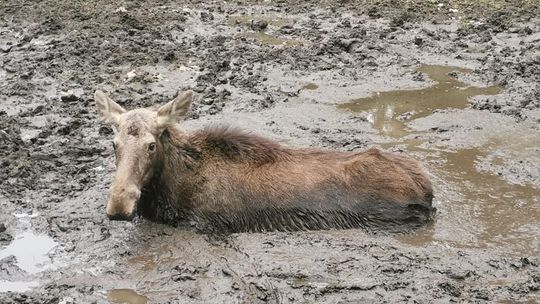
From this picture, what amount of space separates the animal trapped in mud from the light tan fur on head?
0.04 feet

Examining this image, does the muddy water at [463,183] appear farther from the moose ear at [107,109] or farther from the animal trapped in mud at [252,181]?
the moose ear at [107,109]

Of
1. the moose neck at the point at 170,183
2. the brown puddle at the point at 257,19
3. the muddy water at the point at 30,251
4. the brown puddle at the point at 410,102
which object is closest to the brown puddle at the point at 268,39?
the brown puddle at the point at 257,19

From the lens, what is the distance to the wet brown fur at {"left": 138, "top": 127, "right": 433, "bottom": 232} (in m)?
7.54

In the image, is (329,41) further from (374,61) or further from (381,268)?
(381,268)

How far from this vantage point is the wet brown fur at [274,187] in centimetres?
754

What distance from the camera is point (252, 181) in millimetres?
7785

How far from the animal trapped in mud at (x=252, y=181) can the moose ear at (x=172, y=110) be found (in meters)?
0.01

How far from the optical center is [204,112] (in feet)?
35.8

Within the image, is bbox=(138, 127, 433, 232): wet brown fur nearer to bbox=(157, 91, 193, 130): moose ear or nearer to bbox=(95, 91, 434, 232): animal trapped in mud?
bbox=(95, 91, 434, 232): animal trapped in mud

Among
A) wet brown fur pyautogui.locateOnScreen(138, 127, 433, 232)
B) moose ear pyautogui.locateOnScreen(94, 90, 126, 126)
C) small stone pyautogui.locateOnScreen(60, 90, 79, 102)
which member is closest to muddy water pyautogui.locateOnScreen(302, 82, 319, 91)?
small stone pyautogui.locateOnScreen(60, 90, 79, 102)

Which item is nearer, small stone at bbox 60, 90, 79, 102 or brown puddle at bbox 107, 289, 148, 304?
brown puddle at bbox 107, 289, 148, 304

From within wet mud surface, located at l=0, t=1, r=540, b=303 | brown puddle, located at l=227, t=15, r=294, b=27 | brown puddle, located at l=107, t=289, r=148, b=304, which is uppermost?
brown puddle, located at l=227, t=15, r=294, b=27

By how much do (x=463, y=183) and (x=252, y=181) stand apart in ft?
8.78

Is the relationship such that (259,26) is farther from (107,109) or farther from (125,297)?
(125,297)
